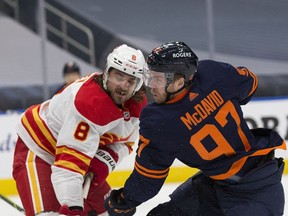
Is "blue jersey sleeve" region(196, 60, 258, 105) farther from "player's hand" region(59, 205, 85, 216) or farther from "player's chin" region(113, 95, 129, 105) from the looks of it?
"player's hand" region(59, 205, 85, 216)

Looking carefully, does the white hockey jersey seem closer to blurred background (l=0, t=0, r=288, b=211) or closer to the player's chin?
the player's chin

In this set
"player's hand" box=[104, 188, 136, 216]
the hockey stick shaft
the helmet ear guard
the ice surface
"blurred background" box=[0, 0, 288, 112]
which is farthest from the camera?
"blurred background" box=[0, 0, 288, 112]

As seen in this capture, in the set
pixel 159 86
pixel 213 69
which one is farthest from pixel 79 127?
pixel 213 69

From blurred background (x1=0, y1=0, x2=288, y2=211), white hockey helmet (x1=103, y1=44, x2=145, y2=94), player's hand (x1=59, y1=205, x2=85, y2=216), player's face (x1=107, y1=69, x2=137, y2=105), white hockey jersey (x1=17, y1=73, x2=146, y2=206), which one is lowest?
blurred background (x1=0, y1=0, x2=288, y2=211)

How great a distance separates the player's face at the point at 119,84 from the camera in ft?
8.91

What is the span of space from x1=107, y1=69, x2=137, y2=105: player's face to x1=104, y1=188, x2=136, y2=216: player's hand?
377 millimetres

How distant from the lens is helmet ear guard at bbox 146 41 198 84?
7.81 ft

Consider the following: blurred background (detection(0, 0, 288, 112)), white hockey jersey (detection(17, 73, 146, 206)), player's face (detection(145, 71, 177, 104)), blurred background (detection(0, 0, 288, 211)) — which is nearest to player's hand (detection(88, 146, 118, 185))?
white hockey jersey (detection(17, 73, 146, 206))

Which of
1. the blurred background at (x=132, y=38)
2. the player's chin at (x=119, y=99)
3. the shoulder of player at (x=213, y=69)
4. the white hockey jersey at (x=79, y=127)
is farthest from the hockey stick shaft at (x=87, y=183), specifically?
the blurred background at (x=132, y=38)

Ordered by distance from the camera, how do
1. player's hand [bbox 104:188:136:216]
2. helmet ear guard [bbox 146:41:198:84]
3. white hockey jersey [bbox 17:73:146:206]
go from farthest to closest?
white hockey jersey [bbox 17:73:146:206] → player's hand [bbox 104:188:136:216] → helmet ear guard [bbox 146:41:198:84]

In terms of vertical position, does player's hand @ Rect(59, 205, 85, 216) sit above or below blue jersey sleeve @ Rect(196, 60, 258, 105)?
below

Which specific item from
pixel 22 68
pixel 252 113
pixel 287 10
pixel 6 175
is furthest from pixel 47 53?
pixel 287 10

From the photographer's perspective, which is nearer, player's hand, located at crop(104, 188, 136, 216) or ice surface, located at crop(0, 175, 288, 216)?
player's hand, located at crop(104, 188, 136, 216)

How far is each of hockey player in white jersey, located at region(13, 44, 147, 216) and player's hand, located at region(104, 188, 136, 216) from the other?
0.15 meters
